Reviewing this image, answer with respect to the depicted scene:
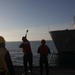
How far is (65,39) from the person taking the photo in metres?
42.7

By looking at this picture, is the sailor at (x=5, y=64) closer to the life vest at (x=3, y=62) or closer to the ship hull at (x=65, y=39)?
the life vest at (x=3, y=62)

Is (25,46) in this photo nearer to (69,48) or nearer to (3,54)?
(3,54)

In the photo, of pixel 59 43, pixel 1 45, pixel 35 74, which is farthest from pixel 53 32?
pixel 1 45

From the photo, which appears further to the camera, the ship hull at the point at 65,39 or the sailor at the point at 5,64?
the ship hull at the point at 65,39

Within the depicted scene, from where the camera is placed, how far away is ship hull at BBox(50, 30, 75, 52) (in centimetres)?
4141

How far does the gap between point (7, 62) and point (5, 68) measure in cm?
10

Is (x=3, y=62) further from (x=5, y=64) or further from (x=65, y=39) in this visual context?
(x=65, y=39)

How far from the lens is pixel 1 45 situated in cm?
483

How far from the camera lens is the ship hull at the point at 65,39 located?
136 feet

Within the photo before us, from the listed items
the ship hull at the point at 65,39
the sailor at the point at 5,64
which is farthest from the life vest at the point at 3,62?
the ship hull at the point at 65,39

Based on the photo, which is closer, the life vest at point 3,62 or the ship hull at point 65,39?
the life vest at point 3,62

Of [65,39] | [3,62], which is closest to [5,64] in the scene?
[3,62]

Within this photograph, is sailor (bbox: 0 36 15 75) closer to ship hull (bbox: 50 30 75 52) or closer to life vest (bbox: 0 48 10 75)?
life vest (bbox: 0 48 10 75)

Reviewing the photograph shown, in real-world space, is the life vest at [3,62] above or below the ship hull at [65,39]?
above
